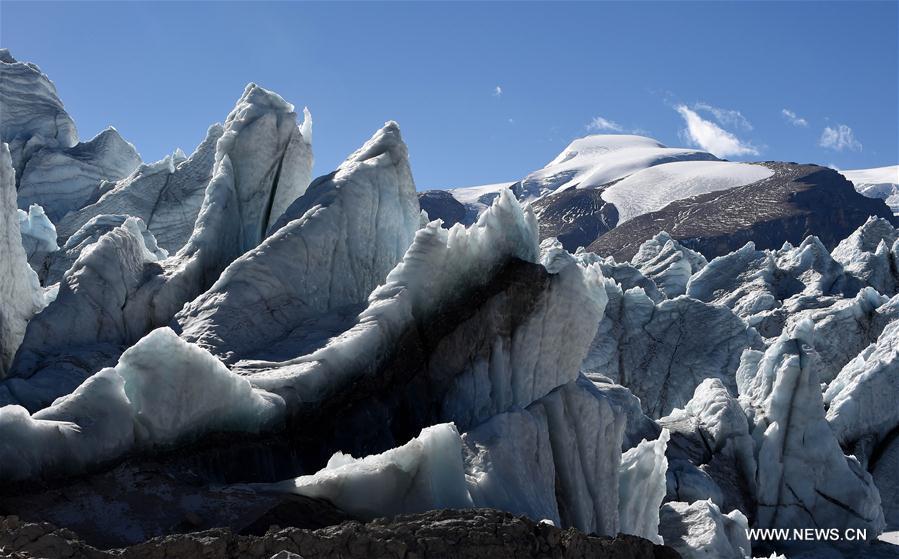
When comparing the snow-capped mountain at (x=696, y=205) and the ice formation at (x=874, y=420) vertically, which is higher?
the snow-capped mountain at (x=696, y=205)

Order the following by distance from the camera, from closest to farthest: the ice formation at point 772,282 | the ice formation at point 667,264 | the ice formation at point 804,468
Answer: the ice formation at point 804,468 → the ice formation at point 772,282 → the ice formation at point 667,264

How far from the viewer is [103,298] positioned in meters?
12.0

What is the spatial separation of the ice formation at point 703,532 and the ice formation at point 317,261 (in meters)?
5.09

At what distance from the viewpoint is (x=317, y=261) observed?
12094mm

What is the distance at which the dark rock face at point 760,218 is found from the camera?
289 ft

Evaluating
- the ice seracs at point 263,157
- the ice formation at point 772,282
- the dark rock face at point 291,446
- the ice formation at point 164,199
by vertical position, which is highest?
the ice formation at point 164,199

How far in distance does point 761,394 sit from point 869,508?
382cm

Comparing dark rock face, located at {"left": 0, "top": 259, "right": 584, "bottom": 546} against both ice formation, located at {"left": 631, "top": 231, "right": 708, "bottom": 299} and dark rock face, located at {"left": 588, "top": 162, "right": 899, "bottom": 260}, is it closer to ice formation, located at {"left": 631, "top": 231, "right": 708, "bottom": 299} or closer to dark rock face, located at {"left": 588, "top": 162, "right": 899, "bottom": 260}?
ice formation, located at {"left": 631, "top": 231, "right": 708, "bottom": 299}

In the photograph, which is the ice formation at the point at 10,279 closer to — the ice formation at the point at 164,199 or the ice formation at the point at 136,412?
the ice formation at the point at 136,412

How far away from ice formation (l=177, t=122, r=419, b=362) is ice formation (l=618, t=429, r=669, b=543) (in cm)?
362

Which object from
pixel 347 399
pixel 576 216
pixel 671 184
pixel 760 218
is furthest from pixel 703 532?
pixel 671 184

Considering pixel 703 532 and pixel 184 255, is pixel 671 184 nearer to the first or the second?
pixel 703 532

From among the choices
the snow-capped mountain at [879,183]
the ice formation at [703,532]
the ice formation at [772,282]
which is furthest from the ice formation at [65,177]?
the snow-capped mountain at [879,183]

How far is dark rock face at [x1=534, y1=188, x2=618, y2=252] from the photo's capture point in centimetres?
11606
